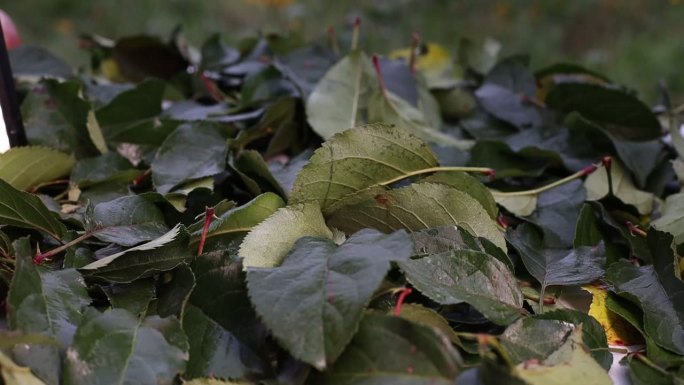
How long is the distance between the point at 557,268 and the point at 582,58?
6.42ft

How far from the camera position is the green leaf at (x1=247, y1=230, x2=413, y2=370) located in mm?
368

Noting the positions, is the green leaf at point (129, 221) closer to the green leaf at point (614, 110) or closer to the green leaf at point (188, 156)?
the green leaf at point (188, 156)

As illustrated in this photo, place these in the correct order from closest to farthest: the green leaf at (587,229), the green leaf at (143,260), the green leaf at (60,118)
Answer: the green leaf at (143,260) → the green leaf at (587,229) → the green leaf at (60,118)

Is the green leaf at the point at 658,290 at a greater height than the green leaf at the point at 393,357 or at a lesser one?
lesser

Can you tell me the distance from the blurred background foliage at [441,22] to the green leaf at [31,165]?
5.15ft

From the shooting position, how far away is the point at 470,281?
1.47ft

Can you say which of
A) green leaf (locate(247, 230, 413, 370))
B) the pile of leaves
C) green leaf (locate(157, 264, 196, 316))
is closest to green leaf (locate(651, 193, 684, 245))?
the pile of leaves

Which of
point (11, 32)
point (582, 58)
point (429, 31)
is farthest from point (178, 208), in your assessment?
point (582, 58)

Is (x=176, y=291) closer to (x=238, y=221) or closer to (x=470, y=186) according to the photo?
(x=238, y=221)

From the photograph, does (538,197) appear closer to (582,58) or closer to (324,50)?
(324,50)

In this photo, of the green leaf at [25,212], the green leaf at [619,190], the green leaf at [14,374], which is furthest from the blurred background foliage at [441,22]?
the green leaf at [14,374]

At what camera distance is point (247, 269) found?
1.36 feet

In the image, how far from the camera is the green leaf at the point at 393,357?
0.36 meters

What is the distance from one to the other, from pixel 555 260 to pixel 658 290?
3.2 inches
